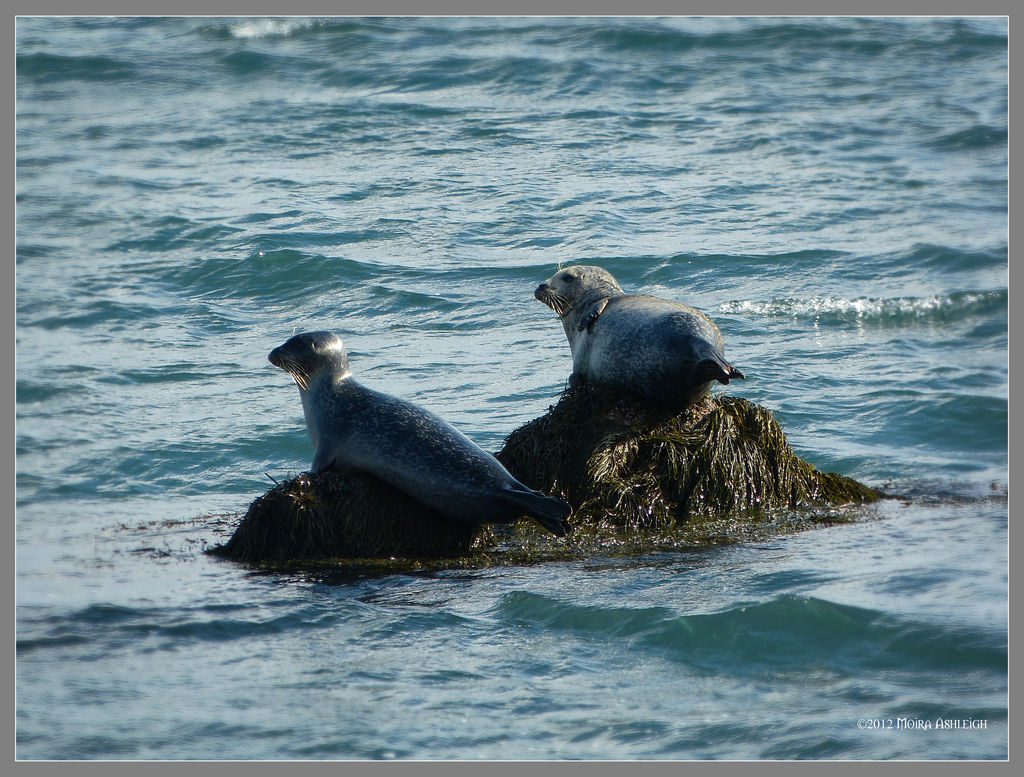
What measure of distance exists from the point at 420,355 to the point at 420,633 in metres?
5.85

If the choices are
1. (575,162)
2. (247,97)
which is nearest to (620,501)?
(575,162)

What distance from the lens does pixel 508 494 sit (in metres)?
6.53

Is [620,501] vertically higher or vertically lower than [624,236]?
lower

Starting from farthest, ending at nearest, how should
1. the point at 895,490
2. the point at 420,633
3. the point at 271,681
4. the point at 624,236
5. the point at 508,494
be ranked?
the point at 624,236 → the point at 895,490 → the point at 508,494 → the point at 420,633 → the point at 271,681

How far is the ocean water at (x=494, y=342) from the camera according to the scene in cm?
511

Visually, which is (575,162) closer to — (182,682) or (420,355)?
(420,355)

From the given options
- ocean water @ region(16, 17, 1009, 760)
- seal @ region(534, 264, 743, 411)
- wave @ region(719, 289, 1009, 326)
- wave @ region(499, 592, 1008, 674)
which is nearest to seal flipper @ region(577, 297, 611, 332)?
seal @ region(534, 264, 743, 411)

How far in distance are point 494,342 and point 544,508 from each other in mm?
5303

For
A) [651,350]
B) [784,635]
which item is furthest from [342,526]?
[784,635]

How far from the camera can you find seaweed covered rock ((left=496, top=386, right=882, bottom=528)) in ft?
23.3

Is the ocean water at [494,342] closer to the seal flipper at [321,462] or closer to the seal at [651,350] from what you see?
the seal flipper at [321,462]

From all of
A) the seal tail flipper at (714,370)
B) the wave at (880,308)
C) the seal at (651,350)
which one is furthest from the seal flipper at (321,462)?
the wave at (880,308)

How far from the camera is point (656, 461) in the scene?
7238 mm

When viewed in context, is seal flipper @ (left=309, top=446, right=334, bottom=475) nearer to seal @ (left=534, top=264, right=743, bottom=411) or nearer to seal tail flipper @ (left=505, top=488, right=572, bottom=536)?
seal tail flipper @ (left=505, top=488, right=572, bottom=536)
